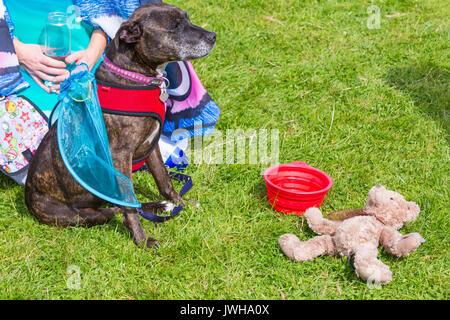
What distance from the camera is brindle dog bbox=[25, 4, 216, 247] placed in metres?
3.35

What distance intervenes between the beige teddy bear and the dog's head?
4.77ft

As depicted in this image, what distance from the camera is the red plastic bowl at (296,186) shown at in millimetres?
3697

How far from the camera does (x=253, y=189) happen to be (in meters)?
4.23

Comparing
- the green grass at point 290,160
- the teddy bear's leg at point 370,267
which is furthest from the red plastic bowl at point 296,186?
the teddy bear's leg at point 370,267

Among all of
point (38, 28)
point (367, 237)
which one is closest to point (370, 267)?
point (367, 237)

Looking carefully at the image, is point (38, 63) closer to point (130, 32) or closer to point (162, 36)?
point (130, 32)

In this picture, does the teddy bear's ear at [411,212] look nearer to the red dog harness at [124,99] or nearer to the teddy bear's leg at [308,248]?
the teddy bear's leg at [308,248]

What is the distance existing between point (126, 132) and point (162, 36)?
2.33ft

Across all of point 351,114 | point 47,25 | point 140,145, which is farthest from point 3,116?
point 351,114

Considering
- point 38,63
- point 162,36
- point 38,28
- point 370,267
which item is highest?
point 162,36

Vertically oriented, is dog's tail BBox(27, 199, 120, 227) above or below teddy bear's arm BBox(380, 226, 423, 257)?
below

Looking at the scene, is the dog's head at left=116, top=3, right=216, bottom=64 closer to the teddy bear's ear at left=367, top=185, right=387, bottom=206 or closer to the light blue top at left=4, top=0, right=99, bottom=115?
the light blue top at left=4, top=0, right=99, bottom=115

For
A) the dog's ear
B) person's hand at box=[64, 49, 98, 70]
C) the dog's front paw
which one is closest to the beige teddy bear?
the dog's front paw

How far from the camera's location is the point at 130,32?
3.29 meters
